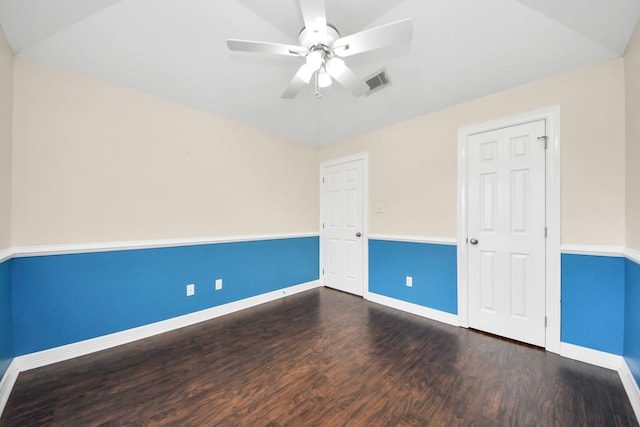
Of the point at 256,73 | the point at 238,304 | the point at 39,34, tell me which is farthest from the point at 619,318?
the point at 39,34

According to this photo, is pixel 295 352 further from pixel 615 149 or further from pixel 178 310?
pixel 615 149

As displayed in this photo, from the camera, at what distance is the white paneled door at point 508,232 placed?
2145mm

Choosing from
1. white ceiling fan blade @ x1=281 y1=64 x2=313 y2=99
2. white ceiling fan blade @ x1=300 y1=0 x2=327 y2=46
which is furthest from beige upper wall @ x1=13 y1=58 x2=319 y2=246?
white ceiling fan blade @ x1=300 y1=0 x2=327 y2=46

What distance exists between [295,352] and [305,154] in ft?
9.36

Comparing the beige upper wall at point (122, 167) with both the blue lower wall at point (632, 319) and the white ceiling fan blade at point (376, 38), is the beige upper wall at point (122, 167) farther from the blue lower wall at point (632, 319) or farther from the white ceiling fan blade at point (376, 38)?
the blue lower wall at point (632, 319)

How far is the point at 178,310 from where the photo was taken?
257 centimetres

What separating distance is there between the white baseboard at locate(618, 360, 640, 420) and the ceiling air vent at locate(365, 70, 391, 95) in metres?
3.07

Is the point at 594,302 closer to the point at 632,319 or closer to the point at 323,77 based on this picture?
the point at 632,319

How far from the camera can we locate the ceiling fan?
1.43 metres

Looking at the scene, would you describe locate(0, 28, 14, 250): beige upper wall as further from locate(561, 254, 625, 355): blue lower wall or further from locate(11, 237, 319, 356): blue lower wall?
locate(561, 254, 625, 355): blue lower wall

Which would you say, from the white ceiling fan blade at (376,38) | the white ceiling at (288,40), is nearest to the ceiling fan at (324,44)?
the white ceiling fan blade at (376,38)

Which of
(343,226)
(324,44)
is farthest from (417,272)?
(324,44)

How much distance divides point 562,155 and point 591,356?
1636 millimetres

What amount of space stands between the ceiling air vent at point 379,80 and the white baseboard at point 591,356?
9.69 feet
